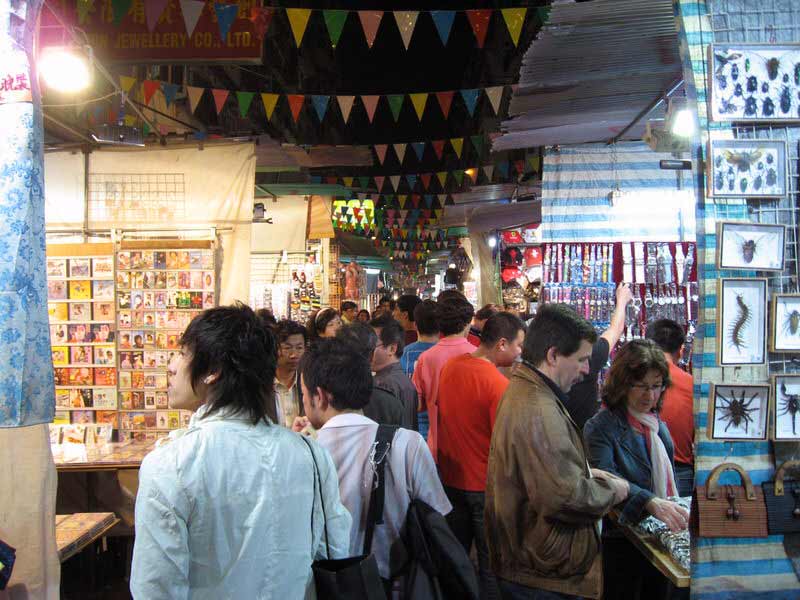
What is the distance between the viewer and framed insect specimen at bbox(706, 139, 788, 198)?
8.36ft

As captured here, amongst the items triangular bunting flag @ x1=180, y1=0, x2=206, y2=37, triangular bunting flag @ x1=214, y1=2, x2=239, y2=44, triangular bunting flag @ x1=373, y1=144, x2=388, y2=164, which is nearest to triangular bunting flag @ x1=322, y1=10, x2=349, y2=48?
triangular bunting flag @ x1=214, y1=2, x2=239, y2=44

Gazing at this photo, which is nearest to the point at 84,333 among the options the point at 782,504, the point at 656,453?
the point at 656,453

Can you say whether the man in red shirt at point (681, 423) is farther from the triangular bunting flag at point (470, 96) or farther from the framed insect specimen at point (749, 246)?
the triangular bunting flag at point (470, 96)

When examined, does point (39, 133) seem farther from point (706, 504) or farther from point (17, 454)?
point (706, 504)

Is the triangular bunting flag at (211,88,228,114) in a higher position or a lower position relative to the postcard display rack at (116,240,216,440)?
higher

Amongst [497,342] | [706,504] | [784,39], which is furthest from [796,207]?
[497,342]

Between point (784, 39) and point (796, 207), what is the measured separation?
0.65 meters

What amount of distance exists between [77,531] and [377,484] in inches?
82.8

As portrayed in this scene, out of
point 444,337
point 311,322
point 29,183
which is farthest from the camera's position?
point 311,322

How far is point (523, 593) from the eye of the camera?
2869 mm

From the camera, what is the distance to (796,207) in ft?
8.53

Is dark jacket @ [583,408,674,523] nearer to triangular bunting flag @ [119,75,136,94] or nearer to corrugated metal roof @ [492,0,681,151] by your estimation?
corrugated metal roof @ [492,0,681,151]

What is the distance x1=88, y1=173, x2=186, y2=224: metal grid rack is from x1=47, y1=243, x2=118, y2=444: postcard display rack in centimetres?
53

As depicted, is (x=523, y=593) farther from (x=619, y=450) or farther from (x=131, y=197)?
(x=131, y=197)
